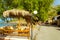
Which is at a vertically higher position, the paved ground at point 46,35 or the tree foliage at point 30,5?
the tree foliage at point 30,5

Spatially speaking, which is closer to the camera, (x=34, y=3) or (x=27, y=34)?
(x=27, y=34)

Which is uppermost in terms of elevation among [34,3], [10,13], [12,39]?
[34,3]

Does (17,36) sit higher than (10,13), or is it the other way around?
(10,13)

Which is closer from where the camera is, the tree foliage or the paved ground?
the paved ground

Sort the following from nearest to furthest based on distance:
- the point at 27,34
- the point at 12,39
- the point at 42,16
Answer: the point at 12,39 < the point at 27,34 < the point at 42,16

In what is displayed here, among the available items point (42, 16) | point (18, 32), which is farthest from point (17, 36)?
point (42, 16)

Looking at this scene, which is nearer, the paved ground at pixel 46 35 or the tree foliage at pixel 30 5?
the paved ground at pixel 46 35

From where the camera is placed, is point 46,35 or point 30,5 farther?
point 30,5

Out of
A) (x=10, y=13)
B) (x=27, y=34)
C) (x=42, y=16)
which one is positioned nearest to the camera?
(x=27, y=34)

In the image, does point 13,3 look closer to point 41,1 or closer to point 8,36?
point 41,1

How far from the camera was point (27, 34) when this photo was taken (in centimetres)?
1336

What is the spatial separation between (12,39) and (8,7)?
23962 millimetres

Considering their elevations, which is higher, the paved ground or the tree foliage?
the tree foliage

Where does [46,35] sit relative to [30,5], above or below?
below
